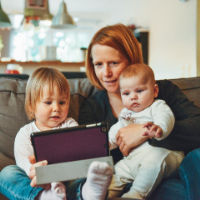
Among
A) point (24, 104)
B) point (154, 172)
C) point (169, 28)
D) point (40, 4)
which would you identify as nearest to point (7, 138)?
point (24, 104)

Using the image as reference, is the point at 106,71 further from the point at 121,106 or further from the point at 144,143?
the point at 144,143

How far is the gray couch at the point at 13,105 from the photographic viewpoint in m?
1.43

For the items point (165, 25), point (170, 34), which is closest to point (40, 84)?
point (170, 34)

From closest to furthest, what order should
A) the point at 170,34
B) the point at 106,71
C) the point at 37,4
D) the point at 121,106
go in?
1. the point at 106,71
2. the point at 121,106
3. the point at 37,4
4. the point at 170,34

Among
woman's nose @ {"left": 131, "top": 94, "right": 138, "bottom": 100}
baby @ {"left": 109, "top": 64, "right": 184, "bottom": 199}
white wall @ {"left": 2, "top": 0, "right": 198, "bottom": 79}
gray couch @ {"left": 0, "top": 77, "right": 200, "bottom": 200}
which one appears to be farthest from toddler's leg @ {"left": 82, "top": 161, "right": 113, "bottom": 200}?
white wall @ {"left": 2, "top": 0, "right": 198, "bottom": 79}

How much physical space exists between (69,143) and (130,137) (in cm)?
40

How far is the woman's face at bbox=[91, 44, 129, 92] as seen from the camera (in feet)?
4.75

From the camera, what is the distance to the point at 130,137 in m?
1.23

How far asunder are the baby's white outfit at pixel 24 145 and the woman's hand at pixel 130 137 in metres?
0.26

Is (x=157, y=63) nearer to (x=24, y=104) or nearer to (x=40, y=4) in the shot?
(x=40, y=4)

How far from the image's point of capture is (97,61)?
58.2 inches

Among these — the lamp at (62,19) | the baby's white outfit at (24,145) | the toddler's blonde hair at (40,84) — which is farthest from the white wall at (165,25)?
the baby's white outfit at (24,145)

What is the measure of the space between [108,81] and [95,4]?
5.84 metres

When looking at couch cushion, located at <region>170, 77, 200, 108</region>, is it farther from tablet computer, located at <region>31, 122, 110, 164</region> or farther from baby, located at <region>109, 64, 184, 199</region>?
tablet computer, located at <region>31, 122, 110, 164</region>
